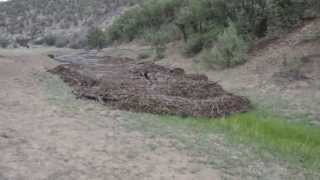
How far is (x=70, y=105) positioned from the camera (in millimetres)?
18047

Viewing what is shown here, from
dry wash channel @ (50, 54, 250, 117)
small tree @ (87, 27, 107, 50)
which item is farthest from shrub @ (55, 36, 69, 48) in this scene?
dry wash channel @ (50, 54, 250, 117)

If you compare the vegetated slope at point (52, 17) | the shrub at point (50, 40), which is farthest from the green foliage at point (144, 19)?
the shrub at point (50, 40)

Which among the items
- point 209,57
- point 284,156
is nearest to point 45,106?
point 284,156

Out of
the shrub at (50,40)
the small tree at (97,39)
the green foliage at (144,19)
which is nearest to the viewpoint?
the green foliage at (144,19)

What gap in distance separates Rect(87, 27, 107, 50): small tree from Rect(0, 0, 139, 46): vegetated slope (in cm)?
1920

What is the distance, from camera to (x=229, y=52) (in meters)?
30.9

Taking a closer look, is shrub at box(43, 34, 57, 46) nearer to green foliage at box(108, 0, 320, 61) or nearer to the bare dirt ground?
green foliage at box(108, 0, 320, 61)

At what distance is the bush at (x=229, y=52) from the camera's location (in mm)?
30297

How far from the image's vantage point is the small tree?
9412cm

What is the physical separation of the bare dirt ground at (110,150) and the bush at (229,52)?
14082mm

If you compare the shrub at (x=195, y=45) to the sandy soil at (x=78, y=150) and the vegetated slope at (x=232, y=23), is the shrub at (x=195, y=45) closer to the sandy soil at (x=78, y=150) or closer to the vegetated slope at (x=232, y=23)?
the vegetated slope at (x=232, y=23)

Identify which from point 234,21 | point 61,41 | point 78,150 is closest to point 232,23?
point 234,21

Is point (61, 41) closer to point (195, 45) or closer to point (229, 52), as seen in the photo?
point (195, 45)

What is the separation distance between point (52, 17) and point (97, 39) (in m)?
45.2
